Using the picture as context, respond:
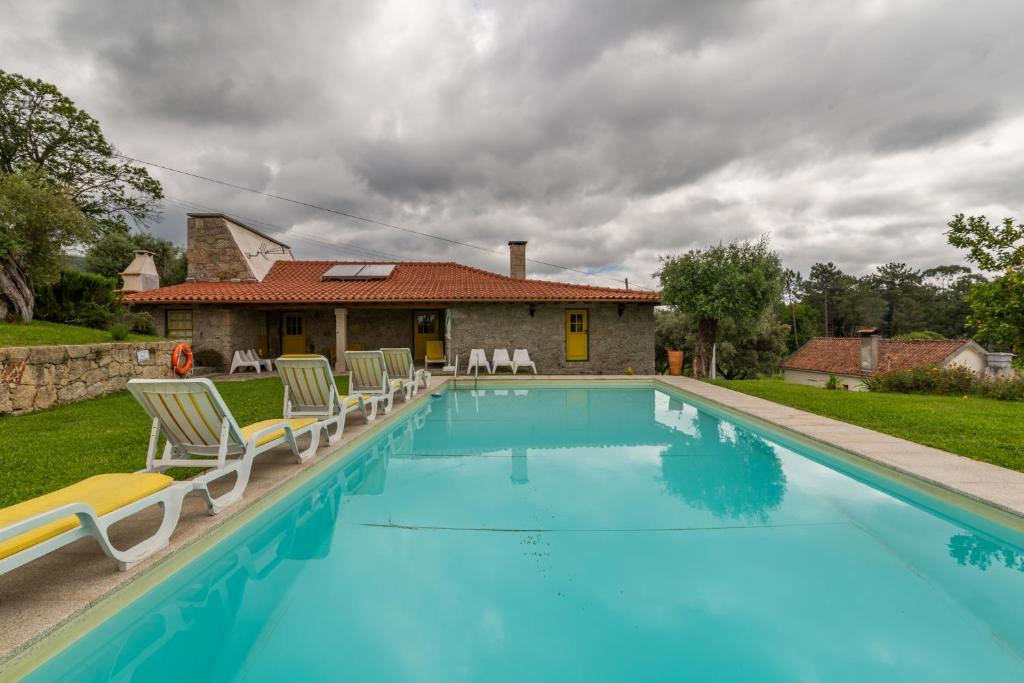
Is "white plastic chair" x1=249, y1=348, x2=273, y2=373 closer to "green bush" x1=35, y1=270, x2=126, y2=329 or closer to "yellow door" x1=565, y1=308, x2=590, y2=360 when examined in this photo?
"green bush" x1=35, y1=270, x2=126, y2=329

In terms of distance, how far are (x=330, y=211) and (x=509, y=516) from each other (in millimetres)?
24825

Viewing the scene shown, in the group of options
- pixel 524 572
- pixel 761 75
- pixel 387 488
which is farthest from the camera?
pixel 761 75

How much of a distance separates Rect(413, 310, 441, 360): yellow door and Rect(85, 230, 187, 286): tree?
1840cm

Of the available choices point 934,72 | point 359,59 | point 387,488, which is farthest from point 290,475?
point 934,72

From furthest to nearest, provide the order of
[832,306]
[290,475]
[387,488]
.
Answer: [832,306] < [387,488] < [290,475]

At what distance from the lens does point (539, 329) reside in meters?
15.2

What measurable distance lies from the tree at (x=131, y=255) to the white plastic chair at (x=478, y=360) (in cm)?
2233

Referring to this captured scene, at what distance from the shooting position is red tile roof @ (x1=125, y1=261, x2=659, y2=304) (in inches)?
559

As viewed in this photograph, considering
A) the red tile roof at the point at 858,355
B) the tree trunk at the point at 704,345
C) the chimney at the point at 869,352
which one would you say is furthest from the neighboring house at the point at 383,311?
the chimney at the point at 869,352

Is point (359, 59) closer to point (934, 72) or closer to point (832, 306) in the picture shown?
point (934, 72)

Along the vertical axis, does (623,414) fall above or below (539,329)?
below

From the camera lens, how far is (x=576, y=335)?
15359 mm

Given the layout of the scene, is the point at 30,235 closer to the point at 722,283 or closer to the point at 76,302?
the point at 76,302

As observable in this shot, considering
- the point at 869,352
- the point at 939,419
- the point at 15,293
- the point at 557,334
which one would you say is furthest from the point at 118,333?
the point at 869,352
